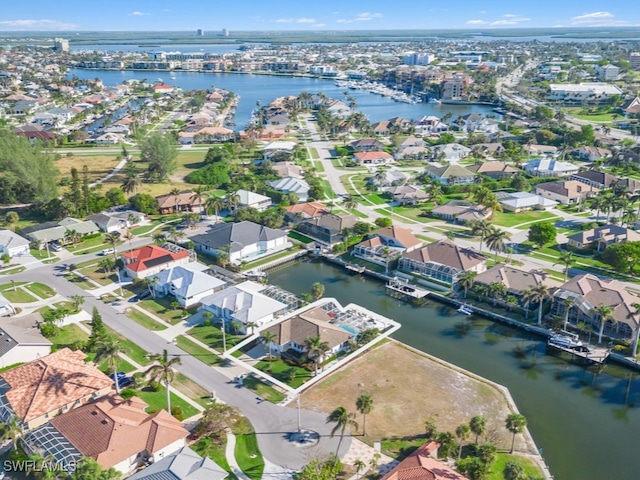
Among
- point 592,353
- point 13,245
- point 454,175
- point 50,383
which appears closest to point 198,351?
point 50,383

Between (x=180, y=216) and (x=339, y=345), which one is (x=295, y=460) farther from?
(x=180, y=216)

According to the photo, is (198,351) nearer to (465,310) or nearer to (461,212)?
(465,310)

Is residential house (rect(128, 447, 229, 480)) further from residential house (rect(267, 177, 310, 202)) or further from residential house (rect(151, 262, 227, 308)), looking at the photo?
residential house (rect(267, 177, 310, 202))

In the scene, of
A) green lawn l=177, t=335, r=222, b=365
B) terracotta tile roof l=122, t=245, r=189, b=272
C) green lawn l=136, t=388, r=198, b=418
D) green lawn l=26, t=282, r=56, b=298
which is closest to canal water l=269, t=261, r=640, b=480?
terracotta tile roof l=122, t=245, r=189, b=272

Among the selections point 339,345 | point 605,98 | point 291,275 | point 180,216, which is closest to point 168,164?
point 180,216

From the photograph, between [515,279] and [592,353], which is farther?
[515,279]

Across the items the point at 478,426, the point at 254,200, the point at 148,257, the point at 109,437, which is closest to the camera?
the point at 109,437
